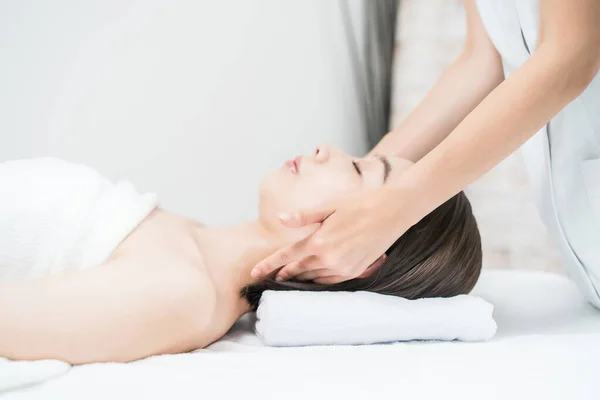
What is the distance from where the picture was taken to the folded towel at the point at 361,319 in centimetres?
115

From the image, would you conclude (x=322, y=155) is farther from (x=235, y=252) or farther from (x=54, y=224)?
(x=54, y=224)

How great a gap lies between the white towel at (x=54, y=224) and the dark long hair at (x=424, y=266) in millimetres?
313

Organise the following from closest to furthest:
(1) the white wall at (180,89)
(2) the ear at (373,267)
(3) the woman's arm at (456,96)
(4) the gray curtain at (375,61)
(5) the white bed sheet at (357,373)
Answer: (5) the white bed sheet at (357,373), (2) the ear at (373,267), (3) the woman's arm at (456,96), (1) the white wall at (180,89), (4) the gray curtain at (375,61)

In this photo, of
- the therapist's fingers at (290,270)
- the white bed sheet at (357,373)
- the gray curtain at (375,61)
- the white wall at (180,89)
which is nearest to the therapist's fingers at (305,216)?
the therapist's fingers at (290,270)

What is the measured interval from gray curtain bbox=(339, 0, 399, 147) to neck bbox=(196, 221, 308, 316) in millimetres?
1240

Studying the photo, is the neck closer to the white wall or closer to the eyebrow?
the eyebrow

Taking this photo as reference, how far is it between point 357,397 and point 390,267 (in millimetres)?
446

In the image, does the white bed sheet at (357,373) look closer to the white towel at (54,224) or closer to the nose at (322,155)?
the white towel at (54,224)

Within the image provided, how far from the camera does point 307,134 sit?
2.35m

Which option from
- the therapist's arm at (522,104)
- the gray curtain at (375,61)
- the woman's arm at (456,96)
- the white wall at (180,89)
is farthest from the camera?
the gray curtain at (375,61)

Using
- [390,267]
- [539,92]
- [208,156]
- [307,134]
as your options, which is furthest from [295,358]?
[307,134]

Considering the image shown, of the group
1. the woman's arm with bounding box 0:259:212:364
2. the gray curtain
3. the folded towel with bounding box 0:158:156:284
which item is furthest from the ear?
the gray curtain

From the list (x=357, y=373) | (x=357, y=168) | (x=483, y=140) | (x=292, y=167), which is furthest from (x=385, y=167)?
(x=357, y=373)

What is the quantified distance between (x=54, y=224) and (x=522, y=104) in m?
0.89
